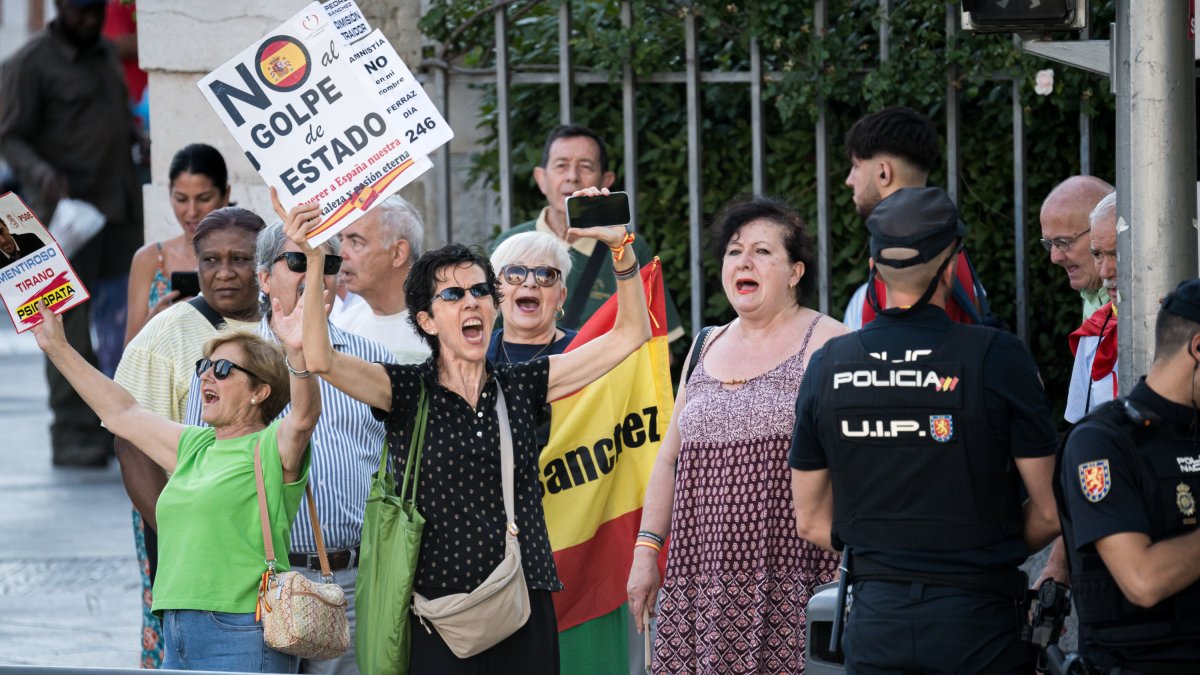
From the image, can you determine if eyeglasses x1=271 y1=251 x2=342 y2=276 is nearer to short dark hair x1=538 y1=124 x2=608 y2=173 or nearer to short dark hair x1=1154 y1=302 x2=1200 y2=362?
short dark hair x1=538 y1=124 x2=608 y2=173

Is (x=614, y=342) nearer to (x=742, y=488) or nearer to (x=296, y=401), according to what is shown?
(x=742, y=488)

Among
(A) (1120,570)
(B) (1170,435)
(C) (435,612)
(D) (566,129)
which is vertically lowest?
(C) (435,612)

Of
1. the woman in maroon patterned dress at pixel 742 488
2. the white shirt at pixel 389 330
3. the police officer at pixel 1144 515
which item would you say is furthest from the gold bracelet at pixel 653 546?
the police officer at pixel 1144 515

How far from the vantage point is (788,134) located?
799 cm

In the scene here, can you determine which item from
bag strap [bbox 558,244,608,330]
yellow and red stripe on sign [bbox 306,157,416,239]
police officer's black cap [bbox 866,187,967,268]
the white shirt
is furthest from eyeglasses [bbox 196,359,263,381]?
police officer's black cap [bbox 866,187,967,268]

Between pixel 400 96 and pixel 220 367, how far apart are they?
3.04 feet

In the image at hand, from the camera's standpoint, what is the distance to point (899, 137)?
5855mm

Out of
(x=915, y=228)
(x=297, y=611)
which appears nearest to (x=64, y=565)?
(x=297, y=611)

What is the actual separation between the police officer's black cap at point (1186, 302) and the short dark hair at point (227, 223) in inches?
127

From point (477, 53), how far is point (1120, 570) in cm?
517

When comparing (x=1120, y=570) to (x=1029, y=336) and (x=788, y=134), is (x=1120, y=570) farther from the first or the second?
(x=788, y=134)

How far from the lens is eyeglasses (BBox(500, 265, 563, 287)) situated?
599cm

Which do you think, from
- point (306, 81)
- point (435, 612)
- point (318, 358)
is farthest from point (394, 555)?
point (306, 81)

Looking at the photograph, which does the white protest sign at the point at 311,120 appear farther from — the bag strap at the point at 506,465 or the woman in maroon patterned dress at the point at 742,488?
the woman in maroon patterned dress at the point at 742,488
